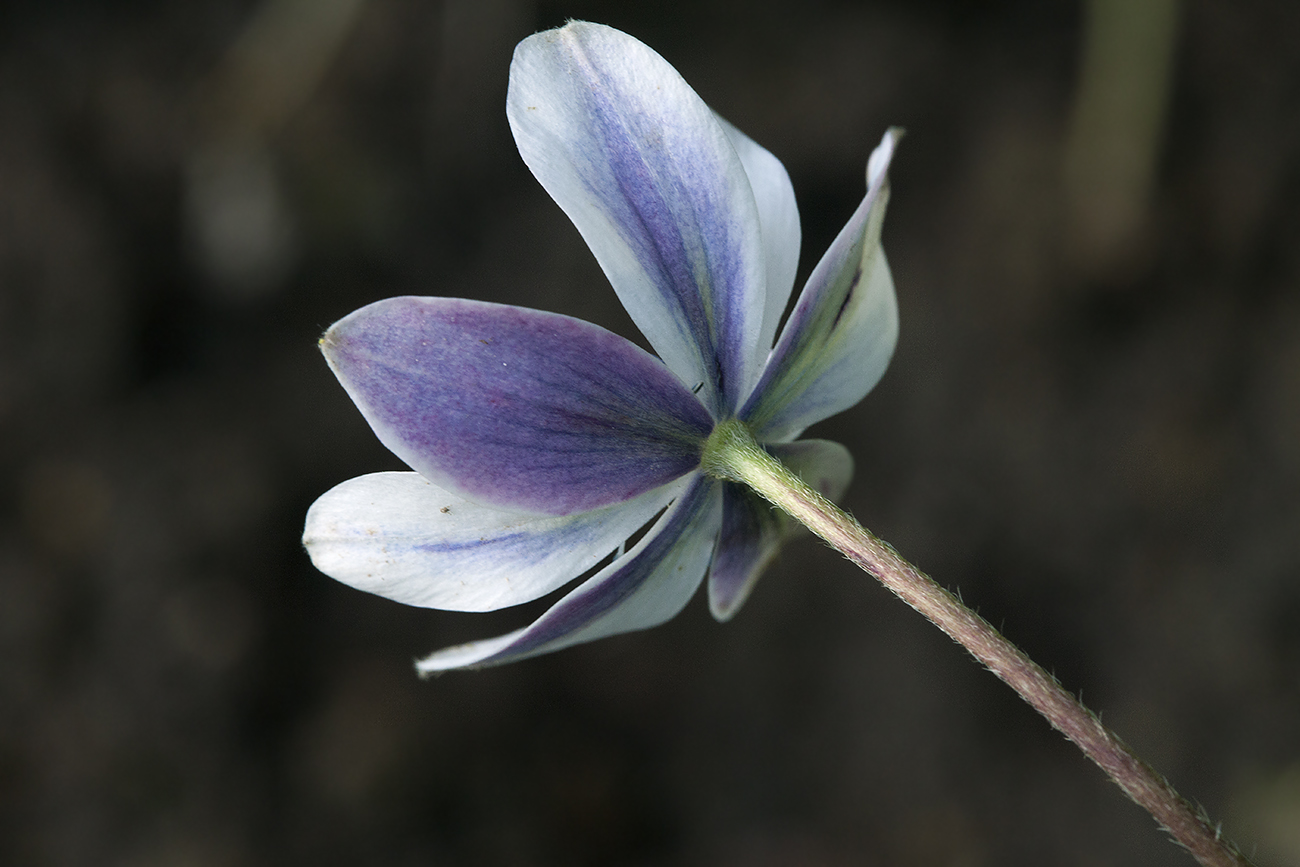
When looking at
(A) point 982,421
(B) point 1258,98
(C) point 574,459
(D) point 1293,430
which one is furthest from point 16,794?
(B) point 1258,98

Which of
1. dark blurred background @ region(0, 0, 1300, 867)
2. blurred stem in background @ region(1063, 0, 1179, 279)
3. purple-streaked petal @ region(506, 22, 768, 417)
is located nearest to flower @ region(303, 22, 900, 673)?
purple-streaked petal @ region(506, 22, 768, 417)

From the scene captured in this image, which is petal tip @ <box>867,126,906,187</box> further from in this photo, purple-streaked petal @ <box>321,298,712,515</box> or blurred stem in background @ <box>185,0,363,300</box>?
blurred stem in background @ <box>185,0,363,300</box>

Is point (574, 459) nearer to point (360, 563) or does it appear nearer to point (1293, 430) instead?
point (360, 563)

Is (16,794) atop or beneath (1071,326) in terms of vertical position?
beneath

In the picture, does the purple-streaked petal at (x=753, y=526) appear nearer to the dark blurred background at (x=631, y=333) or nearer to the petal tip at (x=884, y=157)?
the petal tip at (x=884, y=157)

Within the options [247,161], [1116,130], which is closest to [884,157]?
[1116,130]

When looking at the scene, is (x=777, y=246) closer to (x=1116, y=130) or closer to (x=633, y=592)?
Answer: (x=633, y=592)

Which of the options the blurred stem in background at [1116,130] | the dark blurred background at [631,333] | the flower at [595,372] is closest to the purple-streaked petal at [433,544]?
the flower at [595,372]
